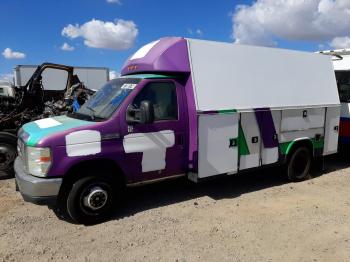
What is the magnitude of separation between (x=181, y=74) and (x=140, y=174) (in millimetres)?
1697

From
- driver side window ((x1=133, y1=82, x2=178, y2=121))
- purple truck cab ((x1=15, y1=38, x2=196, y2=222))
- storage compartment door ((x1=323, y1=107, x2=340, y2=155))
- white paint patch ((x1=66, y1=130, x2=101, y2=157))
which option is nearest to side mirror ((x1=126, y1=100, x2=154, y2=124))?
purple truck cab ((x1=15, y1=38, x2=196, y2=222))

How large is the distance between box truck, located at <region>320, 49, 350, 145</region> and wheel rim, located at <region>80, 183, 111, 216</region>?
20.1 feet

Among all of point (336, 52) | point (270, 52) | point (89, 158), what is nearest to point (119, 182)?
point (89, 158)

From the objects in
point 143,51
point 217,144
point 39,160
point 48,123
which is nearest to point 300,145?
point 217,144

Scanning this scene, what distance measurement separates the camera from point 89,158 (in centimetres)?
488

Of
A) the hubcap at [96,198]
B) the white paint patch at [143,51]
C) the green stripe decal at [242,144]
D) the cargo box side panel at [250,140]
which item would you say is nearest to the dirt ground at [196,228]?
the hubcap at [96,198]

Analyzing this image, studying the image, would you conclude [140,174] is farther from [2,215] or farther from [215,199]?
[2,215]

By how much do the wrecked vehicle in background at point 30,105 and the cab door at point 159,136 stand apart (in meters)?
3.67

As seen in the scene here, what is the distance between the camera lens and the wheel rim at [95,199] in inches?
198

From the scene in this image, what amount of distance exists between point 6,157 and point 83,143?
359 cm

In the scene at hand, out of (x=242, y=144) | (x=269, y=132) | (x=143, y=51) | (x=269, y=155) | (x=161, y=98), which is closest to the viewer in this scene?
(x=161, y=98)

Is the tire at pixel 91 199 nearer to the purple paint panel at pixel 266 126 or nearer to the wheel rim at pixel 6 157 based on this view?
the purple paint panel at pixel 266 126

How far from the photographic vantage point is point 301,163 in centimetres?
744

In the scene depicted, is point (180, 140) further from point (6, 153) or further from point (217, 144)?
point (6, 153)
